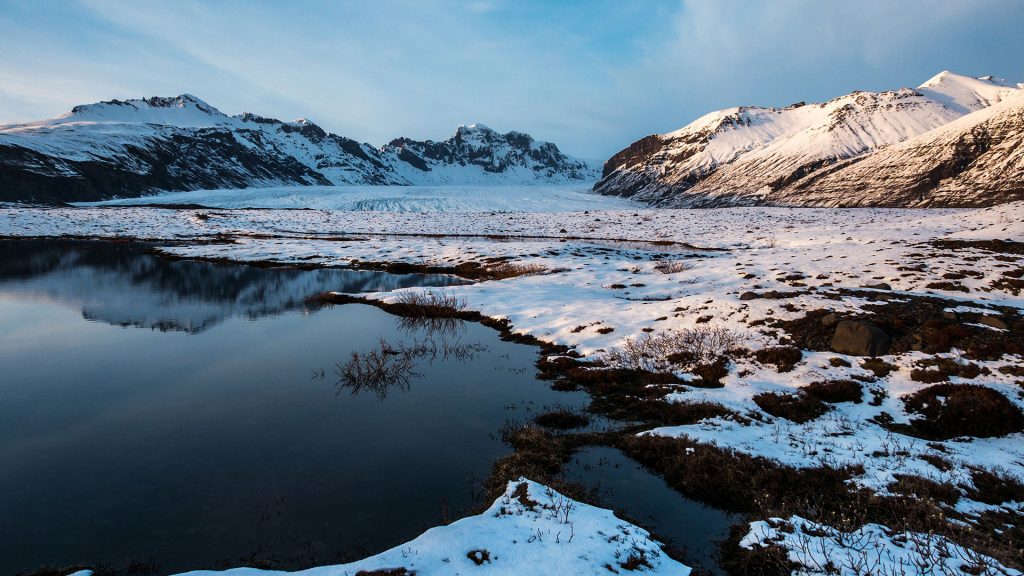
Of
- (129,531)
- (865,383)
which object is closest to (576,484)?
(129,531)

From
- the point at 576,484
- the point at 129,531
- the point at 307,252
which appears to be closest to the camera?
the point at 129,531

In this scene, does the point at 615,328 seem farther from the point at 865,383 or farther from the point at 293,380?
the point at 293,380

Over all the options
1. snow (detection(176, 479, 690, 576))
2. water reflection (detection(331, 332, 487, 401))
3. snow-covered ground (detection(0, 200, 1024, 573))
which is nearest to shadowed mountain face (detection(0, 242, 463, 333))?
snow-covered ground (detection(0, 200, 1024, 573))

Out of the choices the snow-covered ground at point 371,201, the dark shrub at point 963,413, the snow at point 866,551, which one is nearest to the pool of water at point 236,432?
the snow at point 866,551

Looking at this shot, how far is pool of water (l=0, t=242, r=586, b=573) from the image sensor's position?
26.6 feet

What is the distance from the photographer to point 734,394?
46.0 ft

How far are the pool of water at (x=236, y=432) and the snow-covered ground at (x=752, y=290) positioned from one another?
481 cm

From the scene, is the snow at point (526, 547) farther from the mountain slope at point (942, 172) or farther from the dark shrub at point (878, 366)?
the mountain slope at point (942, 172)

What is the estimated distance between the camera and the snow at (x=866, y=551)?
6.51 metres

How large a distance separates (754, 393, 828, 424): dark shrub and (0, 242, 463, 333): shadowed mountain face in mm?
22622

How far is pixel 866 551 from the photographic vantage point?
22.8 feet

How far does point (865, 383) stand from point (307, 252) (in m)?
46.3

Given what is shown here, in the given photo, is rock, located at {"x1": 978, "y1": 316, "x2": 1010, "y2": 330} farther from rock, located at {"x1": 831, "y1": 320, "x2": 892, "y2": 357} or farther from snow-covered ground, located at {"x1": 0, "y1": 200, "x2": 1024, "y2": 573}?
rock, located at {"x1": 831, "y1": 320, "x2": 892, "y2": 357}

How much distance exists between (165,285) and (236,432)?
26696mm
